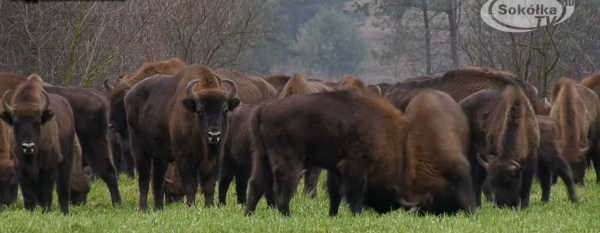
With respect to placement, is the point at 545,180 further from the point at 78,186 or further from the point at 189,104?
the point at 78,186

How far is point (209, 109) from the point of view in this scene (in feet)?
47.2

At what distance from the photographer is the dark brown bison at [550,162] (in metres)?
16.5

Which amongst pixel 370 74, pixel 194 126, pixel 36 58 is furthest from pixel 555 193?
pixel 370 74

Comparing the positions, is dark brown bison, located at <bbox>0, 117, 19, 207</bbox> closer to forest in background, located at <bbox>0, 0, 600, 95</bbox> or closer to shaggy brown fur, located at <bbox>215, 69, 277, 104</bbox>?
shaggy brown fur, located at <bbox>215, 69, 277, 104</bbox>

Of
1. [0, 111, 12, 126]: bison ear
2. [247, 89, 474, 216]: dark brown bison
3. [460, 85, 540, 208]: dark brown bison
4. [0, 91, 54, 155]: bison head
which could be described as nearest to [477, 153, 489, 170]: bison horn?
[460, 85, 540, 208]: dark brown bison

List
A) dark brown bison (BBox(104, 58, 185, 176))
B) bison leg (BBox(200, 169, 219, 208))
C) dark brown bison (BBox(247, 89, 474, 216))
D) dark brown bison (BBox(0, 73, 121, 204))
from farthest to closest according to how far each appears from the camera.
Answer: dark brown bison (BBox(104, 58, 185, 176)) < dark brown bison (BBox(0, 73, 121, 204)) < bison leg (BBox(200, 169, 219, 208)) < dark brown bison (BBox(247, 89, 474, 216))

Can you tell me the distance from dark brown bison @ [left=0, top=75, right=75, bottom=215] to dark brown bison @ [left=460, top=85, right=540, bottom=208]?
5437 millimetres

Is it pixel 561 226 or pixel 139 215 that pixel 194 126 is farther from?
pixel 561 226

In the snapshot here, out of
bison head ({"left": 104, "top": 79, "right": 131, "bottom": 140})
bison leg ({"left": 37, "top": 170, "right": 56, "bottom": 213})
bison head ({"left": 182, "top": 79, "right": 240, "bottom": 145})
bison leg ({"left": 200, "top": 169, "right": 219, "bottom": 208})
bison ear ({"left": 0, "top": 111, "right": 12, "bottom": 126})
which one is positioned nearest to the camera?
bison head ({"left": 182, "top": 79, "right": 240, "bottom": 145})

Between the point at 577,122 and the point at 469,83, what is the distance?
201 cm

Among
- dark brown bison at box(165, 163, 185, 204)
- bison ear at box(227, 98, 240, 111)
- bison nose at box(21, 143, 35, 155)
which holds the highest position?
bison ear at box(227, 98, 240, 111)

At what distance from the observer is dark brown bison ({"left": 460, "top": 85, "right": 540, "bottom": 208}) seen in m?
14.5

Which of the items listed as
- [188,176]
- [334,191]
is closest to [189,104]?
[188,176]

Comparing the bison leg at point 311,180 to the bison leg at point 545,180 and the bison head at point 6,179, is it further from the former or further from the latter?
the bison head at point 6,179
